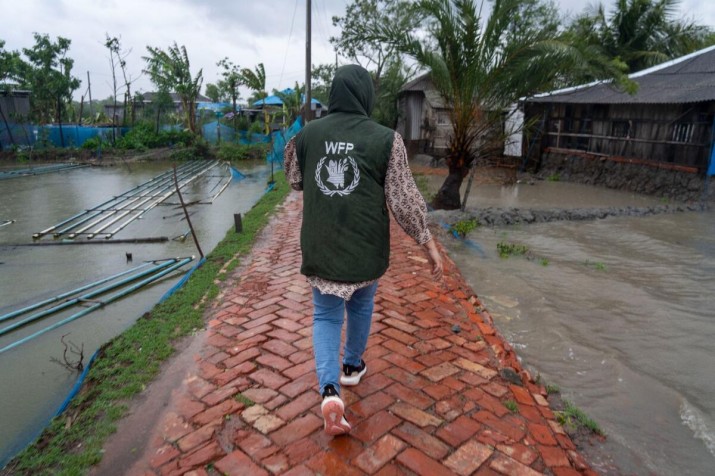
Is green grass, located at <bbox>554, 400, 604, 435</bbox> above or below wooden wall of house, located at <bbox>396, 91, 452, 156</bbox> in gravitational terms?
below

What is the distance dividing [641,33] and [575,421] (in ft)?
64.7

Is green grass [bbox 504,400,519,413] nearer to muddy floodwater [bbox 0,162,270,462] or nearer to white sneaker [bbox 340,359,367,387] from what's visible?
white sneaker [bbox 340,359,367,387]

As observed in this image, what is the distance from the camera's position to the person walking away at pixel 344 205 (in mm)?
2141

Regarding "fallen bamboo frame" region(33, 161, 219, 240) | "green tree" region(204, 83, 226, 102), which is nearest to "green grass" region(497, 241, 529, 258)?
"fallen bamboo frame" region(33, 161, 219, 240)

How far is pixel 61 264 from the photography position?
20.7 feet

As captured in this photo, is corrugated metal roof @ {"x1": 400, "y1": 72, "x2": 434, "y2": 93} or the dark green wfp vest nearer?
the dark green wfp vest

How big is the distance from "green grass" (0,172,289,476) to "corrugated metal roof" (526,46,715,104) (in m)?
10.2

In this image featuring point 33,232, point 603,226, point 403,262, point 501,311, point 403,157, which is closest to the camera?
point 403,157

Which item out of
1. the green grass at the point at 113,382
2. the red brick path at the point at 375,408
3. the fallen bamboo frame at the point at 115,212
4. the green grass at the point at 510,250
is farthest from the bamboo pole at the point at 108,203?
the green grass at the point at 510,250

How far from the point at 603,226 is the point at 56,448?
9032 millimetres

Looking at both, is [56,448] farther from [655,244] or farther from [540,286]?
[655,244]

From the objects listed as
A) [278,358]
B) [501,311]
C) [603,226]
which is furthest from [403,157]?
[603,226]

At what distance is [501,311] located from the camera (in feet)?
15.6

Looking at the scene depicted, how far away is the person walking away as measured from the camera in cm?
214
